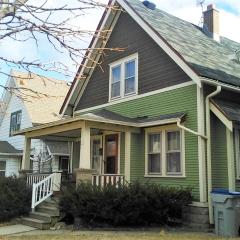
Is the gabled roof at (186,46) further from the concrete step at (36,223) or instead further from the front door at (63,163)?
the concrete step at (36,223)

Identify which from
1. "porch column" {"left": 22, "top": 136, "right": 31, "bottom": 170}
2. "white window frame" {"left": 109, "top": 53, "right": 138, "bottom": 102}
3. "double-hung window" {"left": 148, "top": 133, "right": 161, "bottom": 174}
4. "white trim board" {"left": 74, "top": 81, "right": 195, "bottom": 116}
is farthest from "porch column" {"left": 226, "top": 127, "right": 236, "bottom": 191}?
A: "porch column" {"left": 22, "top": 136, "right": 31, "bottom": 170}

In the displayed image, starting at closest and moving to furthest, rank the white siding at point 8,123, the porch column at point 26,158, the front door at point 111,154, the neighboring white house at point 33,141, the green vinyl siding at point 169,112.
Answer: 1. the green vinyl siding at point 169,112
2. the front door at point 111,154
3. the porch column at point 26,158
4. the neighboring white house at point 33,141
5. the white siding at point 8,123

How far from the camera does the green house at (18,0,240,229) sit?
40.8ft

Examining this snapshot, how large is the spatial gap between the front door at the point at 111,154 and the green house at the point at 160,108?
4 centimetres

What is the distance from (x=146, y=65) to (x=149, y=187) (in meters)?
5.04

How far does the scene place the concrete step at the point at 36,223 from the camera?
12.1 meters

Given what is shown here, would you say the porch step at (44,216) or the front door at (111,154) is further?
the front door at (111,154)

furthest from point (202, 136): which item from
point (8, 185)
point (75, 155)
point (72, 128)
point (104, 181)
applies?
point (75, 155)

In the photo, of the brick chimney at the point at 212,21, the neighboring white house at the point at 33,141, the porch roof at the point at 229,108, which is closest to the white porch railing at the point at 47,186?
the porch roof at the point at 229,108

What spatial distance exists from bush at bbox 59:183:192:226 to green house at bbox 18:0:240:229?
2.84 feet

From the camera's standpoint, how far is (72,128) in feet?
45.1

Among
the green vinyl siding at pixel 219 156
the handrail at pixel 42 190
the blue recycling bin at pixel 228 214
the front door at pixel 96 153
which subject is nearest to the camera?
the blue recycling bin at pixel 228 214

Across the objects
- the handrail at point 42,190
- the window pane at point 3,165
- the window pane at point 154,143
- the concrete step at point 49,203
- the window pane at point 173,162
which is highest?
the window pane at point 154,143

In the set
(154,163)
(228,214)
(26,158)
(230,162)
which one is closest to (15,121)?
(26,158)
